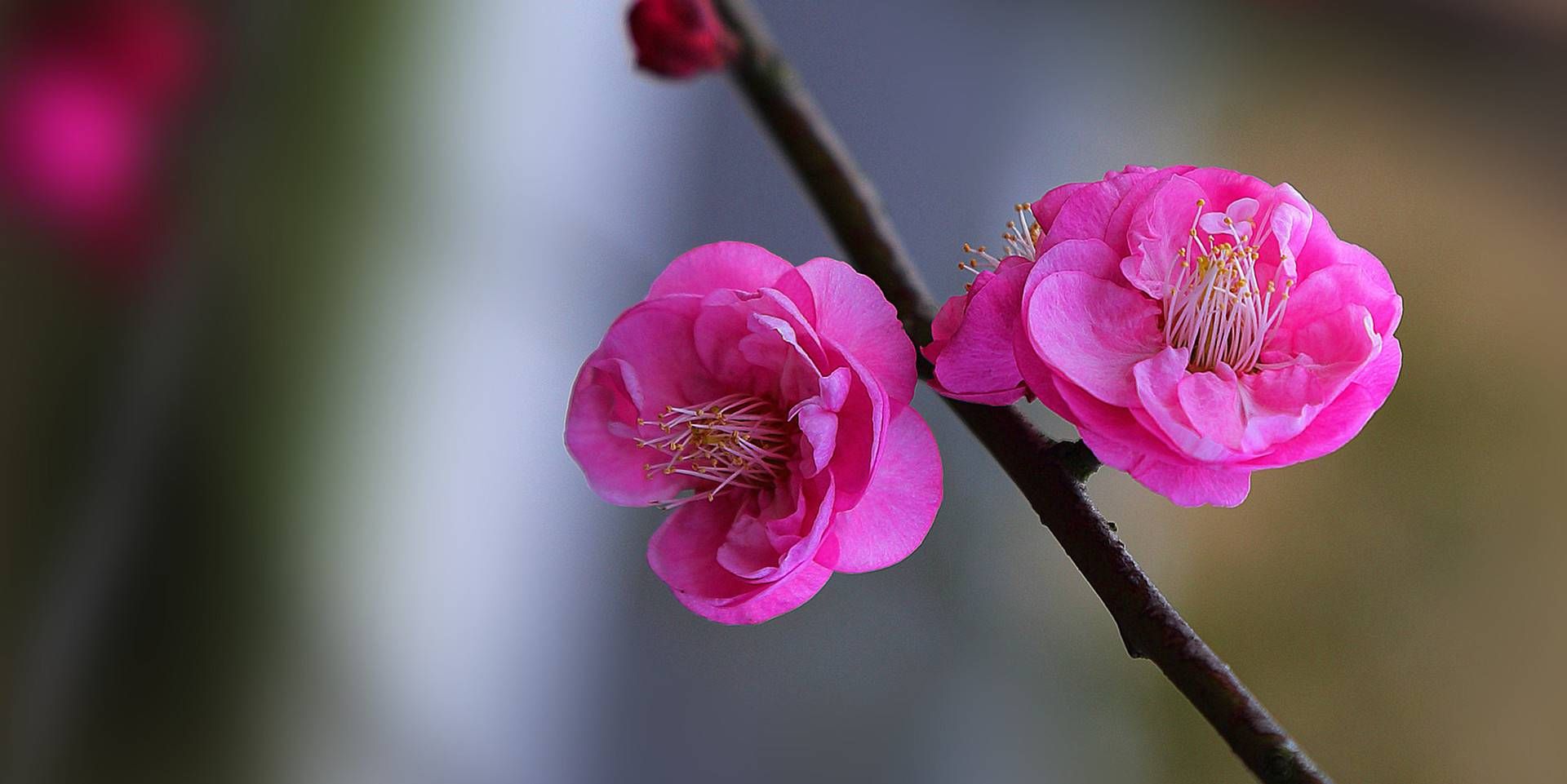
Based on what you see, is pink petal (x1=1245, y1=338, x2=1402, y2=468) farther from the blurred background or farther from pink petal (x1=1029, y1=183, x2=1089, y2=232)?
the blurred background

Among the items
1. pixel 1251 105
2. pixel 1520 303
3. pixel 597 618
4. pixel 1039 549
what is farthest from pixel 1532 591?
pixel 597 618

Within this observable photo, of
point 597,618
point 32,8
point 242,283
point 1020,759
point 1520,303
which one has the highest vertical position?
point 32,8

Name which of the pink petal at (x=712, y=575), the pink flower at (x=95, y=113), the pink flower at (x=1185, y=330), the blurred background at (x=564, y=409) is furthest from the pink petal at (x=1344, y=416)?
the pink flower at (x=95, y=113)

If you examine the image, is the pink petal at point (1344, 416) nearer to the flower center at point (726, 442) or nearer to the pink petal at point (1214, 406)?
the pink petal at point (1214, 406)

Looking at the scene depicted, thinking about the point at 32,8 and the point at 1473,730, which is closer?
the point at 32,8

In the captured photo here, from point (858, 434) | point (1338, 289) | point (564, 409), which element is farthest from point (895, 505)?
point (564, 409)

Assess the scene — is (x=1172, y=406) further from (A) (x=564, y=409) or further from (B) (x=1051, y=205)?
(A) (x=564, y=409)

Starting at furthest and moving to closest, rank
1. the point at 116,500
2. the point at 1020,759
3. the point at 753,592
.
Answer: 1. the point at 1020,759
2. the point at 116,500
3. the point at 753,592

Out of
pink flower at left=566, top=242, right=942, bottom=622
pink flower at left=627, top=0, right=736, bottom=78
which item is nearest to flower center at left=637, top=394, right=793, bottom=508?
pink flower at left=566, top=242, right=942, bottom=622

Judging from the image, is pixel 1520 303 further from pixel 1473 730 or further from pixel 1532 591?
pixel 1473 730
